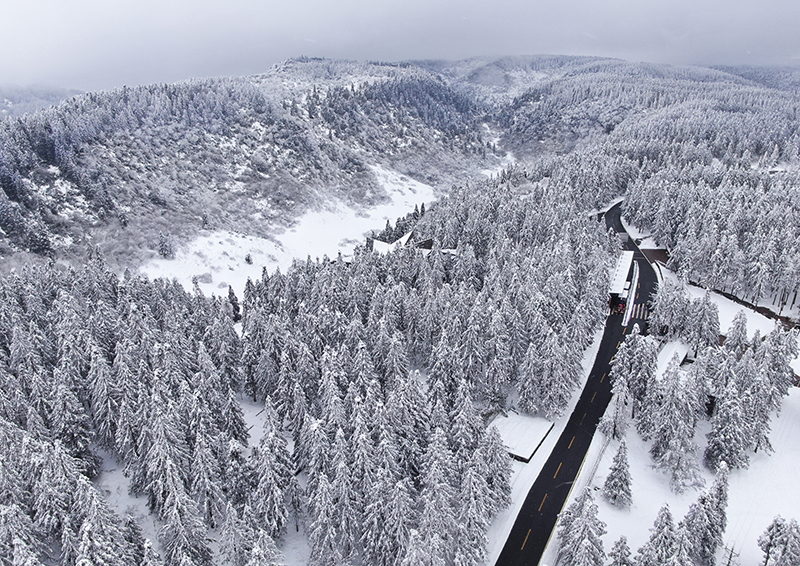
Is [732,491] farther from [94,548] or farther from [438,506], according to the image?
[94,548]

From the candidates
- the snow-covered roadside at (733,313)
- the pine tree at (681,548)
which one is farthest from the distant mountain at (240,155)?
the pine tree at (681,548)

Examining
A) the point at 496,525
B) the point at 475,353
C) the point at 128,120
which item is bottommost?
the point at 496,525

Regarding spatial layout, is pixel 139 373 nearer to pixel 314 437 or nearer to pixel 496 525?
pixel 314 437

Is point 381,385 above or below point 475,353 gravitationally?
below

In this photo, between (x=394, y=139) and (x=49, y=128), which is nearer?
(x=49, y=128)

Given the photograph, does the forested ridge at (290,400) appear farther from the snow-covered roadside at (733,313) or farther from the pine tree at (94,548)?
the snow-covered roadside at (733,313)

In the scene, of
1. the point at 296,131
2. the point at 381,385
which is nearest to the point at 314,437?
the point at 381,385
